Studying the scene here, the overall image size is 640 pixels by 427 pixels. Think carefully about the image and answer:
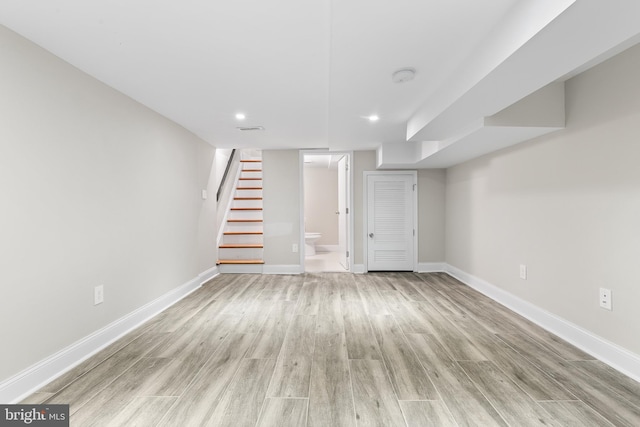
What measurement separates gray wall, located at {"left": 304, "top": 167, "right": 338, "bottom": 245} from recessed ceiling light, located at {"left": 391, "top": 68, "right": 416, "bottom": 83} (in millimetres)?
5657

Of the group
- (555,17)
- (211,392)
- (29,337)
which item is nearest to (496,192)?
(555,17)

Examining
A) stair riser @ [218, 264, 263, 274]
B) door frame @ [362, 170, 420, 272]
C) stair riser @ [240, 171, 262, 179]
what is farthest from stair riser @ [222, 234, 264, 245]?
door frame @ [362, 170, 420, 272]

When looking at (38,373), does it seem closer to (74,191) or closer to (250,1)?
(74,191)

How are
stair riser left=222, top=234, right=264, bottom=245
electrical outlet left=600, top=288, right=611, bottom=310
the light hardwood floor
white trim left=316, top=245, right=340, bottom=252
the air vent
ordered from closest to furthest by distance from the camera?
the light hardwood floor → electrical outlet left=600, top=288, right=611, bottom=310 → the air vent → stair riser left=222, top=234, right=264, bottom=245 → white trim left=316, top=245, right=340, bottom=252

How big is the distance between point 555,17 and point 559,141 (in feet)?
5.82

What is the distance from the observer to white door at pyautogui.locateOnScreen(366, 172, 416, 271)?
201 inches

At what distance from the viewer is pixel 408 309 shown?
324 centimetres

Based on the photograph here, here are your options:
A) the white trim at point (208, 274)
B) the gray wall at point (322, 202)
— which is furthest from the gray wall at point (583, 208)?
the gray wall at point (322, 202)

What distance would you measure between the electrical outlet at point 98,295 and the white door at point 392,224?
378cm

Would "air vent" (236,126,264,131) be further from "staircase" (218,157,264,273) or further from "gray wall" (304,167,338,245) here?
"gray wall" (304,167,338,245)

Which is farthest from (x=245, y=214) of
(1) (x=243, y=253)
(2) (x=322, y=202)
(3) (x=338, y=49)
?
(3) (x=338, y=49)

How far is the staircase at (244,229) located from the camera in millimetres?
5066

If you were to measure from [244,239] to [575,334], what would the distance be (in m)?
4.65

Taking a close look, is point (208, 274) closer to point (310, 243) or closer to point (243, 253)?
point (243, 253)
